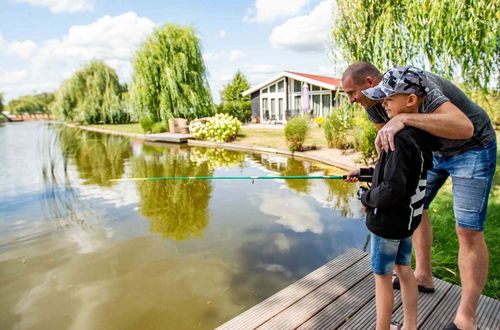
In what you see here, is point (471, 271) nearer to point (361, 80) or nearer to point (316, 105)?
point (361, 80)

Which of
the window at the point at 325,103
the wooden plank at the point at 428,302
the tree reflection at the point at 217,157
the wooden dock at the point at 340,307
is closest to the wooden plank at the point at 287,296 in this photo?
the wooden dock at the point at 340,307

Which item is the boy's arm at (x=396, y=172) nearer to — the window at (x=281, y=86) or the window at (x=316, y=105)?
the window at (x=316, y=105)

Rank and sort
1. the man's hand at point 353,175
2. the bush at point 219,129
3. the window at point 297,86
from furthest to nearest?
1. the window at point 297,86
2. the bush at point 219,129
3. the man's hand at point 353,175

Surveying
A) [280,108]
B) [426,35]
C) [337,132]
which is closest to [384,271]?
[426,35]

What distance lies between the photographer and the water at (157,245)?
2654 mm

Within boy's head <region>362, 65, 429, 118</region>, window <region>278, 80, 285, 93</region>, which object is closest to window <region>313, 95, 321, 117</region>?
window <region>278, 80, 285, 93</region>

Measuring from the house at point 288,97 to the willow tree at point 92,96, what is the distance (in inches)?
418

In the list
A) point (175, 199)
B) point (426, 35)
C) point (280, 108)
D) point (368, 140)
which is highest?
point (426, 35)

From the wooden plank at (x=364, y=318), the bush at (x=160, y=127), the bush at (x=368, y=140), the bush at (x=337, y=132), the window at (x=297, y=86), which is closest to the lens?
the wooden plank at (x=364, y=318)

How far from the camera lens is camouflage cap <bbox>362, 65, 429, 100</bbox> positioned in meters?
1.51

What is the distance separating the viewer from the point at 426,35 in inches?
206

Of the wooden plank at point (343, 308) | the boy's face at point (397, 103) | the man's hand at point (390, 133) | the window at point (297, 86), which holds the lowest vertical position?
the wooden plank at point (343, 308)

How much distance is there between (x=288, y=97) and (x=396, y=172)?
73.4 feet

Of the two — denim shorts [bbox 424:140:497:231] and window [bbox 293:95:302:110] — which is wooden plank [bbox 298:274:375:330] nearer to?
denim shorts [bbox 424:140:497:231]
